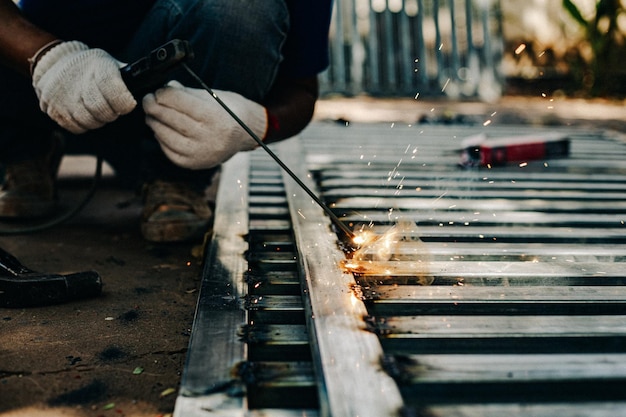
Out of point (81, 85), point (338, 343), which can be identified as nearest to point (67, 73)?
point (81, 85)

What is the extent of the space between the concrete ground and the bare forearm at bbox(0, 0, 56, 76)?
553 mm

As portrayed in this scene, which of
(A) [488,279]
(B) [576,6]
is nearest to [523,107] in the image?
(B) [576,6]

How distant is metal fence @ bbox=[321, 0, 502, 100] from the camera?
715cm

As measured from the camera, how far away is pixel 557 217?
6.27ft

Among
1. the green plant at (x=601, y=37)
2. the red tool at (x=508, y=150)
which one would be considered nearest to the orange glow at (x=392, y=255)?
the red tool at (x=508, y=150)

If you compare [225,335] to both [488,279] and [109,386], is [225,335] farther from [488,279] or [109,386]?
[488,279]

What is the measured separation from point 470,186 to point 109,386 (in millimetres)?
1597

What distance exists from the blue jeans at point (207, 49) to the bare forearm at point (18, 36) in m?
0.34

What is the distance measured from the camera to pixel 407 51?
7.17m

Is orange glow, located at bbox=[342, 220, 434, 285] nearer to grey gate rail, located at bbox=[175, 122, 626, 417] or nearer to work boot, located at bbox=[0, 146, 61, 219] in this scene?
grey gate rail, located at bbox=[175, 122, 626, 417]

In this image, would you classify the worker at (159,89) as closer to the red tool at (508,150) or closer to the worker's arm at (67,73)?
the worker's arm at (67,73)

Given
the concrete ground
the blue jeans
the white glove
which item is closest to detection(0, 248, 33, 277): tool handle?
the concrete ground

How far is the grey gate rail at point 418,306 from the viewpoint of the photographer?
3.08 feet

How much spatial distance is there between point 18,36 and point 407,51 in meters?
5.94
